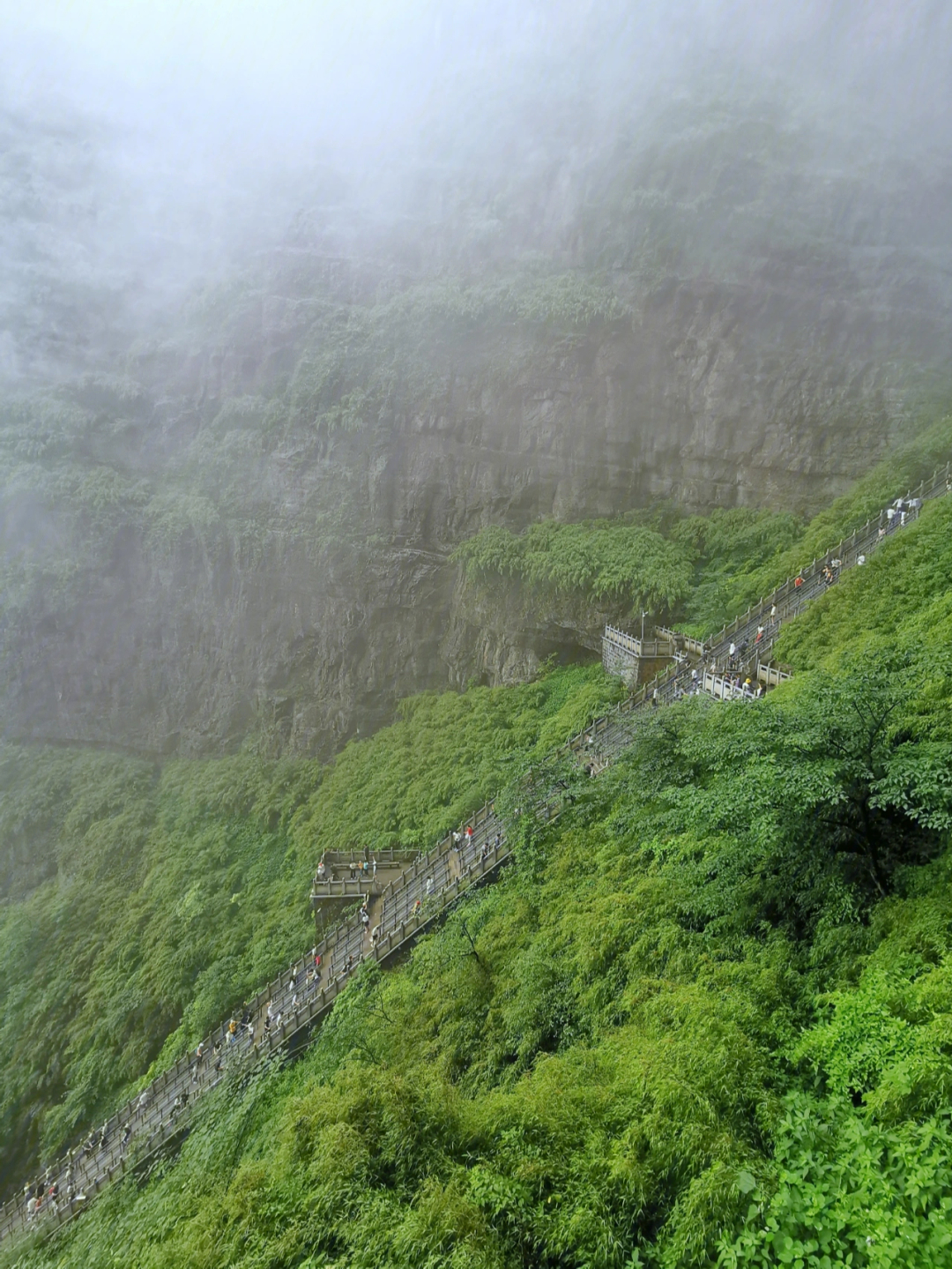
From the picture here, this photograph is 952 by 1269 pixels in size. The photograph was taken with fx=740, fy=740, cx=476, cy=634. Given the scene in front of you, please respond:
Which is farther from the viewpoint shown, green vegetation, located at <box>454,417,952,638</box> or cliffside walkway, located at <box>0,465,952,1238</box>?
green vegetation, located at <box>454,417,952,638</box>

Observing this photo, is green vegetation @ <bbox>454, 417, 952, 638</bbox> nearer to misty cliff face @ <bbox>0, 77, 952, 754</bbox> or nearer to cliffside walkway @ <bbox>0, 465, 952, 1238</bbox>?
misty cliff face @ <bbox>0, 77, 952, 754</bbox>

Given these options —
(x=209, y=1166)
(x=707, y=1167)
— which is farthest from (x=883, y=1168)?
(x=209, y=1166)

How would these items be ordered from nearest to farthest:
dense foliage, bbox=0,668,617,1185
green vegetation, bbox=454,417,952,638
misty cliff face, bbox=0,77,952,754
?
1. dense foliage, bbox=0,668,617,1185
2. green vegetation, bbox=454,417,952,638
3. misty cliff face, bbox=0,77,952,754

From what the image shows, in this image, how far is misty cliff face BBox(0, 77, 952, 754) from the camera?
27828 mm

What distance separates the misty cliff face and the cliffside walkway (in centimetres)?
536

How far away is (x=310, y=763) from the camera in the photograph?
2977cm

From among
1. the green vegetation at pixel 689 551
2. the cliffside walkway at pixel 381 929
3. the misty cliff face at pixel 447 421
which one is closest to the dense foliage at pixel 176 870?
the cliffside walkway at pixel 381 929

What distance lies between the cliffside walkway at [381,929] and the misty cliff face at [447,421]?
5358 millimetres

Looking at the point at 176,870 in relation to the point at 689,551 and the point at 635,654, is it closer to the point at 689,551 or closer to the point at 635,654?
the point at 635,654

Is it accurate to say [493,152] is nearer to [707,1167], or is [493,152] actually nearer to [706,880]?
[706,880]

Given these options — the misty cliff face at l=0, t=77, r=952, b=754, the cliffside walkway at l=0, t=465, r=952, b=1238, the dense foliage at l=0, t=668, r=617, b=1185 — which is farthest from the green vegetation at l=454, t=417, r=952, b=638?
the dense foliage at l=0, t=668, r=617, b=1185

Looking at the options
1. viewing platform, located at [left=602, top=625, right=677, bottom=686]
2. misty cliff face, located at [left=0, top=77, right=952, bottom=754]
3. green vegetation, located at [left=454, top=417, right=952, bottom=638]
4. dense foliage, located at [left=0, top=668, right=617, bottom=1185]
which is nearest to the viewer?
dense foliage, located at [left=0, top=668, right=617, bottom=1185]

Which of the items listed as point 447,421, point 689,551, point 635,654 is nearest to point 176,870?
point 635,654

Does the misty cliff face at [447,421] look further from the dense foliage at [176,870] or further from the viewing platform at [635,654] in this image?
the dense foliage at [176,870]
